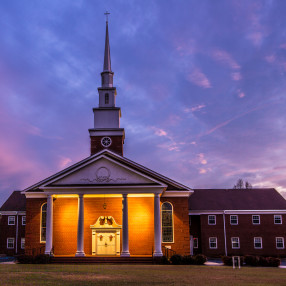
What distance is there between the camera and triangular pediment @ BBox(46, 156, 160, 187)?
32.2m

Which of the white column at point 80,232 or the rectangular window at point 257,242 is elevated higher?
the white column at point 80,232

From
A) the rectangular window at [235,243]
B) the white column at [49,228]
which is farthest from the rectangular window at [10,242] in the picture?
the rectangular window at [235,243]

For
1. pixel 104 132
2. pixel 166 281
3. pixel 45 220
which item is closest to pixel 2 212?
pixel 45 220

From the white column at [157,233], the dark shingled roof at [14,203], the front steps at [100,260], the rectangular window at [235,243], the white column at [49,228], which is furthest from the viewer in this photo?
the dark shingled roof at [14,203]

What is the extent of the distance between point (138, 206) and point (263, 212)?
16.9 metres

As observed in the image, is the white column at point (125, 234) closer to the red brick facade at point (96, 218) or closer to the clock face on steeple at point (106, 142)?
the red brick facade at point (96, 218)

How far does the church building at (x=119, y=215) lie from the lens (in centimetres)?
3203

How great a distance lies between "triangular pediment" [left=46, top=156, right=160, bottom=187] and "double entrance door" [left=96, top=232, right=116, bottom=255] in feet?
18.7

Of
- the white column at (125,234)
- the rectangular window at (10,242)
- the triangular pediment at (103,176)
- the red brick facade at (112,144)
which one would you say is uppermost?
the red brick facade at (112,144)

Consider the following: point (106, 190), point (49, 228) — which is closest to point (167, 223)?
point (106, 190)

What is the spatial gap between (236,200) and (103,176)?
20572 mm

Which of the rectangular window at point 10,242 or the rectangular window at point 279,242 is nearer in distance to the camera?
the rectangular window at point 279,242

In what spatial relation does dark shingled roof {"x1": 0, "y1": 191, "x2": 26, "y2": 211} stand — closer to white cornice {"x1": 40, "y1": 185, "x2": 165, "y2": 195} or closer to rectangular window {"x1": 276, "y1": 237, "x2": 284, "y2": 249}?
white cornice {"x1": 40, "y1": 185, "x2": 165, "y2": 195}

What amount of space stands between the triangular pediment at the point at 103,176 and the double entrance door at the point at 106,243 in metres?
5.69
